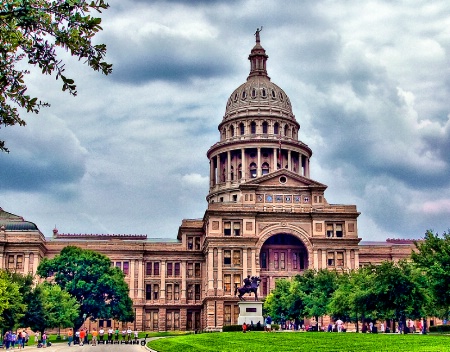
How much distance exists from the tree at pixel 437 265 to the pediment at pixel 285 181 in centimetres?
4792

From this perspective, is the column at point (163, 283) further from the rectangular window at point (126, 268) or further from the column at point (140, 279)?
the rectangular window at point (126, 268)

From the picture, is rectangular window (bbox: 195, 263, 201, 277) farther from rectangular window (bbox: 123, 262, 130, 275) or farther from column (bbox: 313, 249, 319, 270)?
column (bbox: 313, 249, 319, 270)

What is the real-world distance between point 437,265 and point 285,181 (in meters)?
55.7

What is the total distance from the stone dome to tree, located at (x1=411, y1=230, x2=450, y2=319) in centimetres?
7826

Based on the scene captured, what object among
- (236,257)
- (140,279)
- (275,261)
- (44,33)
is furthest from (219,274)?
(44,33)

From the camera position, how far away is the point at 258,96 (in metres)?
144

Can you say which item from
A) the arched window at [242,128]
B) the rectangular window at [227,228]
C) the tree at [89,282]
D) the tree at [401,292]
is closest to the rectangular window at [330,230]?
the rectangular window at [227,228]

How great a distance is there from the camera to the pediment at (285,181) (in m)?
114

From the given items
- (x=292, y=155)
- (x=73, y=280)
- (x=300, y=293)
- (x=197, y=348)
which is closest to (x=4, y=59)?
(x=197, y=348)

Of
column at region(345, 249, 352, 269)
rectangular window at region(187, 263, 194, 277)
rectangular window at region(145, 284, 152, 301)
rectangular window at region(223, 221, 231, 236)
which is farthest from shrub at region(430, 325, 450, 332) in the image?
rectangular window at region(145, 284, 152, 301)

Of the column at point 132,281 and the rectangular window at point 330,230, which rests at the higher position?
the rectangular window at point 330,230

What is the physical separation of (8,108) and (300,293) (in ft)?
248

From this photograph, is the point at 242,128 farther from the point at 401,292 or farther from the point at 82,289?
the point at 401,292

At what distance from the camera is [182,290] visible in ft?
403
